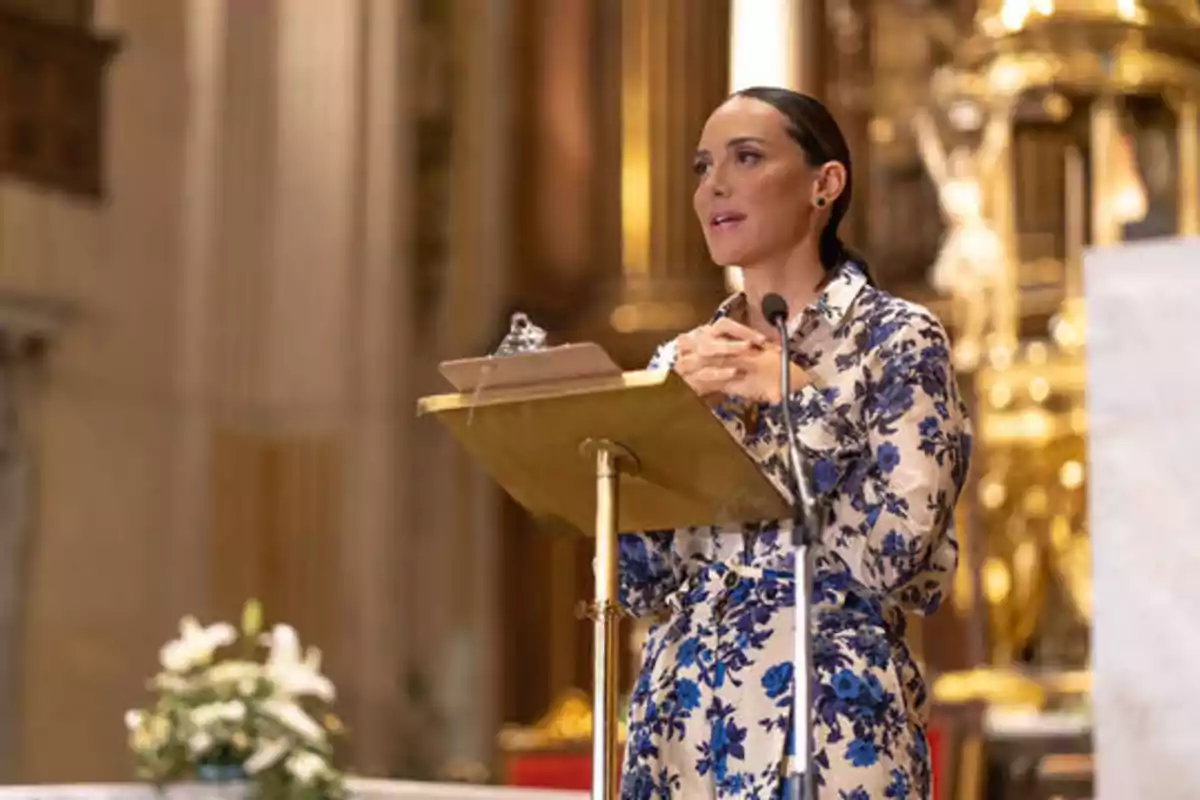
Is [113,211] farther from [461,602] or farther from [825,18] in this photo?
[825,18]

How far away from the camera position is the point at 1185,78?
7969 mm

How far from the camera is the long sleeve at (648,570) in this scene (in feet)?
9.80

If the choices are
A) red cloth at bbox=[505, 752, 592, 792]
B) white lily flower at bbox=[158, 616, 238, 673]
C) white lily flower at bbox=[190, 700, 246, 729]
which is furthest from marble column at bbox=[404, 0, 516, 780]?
white lily flower at bbox=[190, 700, 246, 729]

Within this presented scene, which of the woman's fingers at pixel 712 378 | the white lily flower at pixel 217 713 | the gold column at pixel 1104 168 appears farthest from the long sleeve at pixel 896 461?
the gold column at pixel 1104 168

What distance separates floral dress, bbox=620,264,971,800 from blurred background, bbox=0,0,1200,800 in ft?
17.4

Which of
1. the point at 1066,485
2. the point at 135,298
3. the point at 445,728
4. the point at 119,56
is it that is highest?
the point at 119,56

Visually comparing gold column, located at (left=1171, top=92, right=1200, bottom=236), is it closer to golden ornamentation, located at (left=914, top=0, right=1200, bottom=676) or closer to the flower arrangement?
golden ornamentation, located at (left=914, top=0, right=1200, bottom=676)

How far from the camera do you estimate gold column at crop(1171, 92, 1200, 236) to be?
806 cm

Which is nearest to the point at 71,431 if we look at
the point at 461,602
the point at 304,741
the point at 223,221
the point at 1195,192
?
the point at 223,221

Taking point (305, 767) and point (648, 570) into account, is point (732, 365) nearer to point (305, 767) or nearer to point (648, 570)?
point (648, 570)

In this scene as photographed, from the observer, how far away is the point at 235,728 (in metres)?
4.67

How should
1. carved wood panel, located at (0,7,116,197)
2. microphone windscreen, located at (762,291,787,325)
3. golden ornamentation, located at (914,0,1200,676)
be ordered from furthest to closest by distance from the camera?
1. carved wood panel, located at (0,7,116,197)
2. golden ornamentation, located at (914,0,1200,676)
3. microphone windscreen, located at (762,291,787,325)

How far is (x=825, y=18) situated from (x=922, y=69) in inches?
20.2

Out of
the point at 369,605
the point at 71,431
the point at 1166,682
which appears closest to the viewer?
the point at 1166,682
